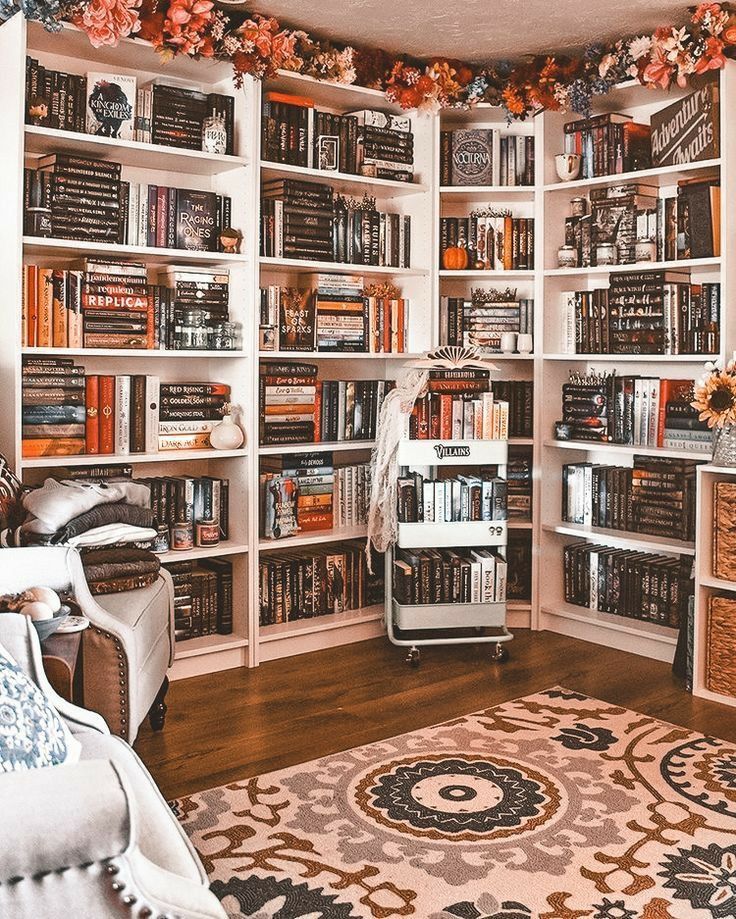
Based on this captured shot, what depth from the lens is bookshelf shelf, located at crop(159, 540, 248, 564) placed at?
396cm

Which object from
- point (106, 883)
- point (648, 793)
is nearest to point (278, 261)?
point (648, 793)

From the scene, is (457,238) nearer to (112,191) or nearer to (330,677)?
(112,191)

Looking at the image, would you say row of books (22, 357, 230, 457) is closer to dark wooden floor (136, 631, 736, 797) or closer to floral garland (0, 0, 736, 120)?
dark wooden floor (136, 631, 736, 797)

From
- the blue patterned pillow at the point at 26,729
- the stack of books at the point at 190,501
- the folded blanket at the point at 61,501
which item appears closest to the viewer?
the blue patterned pillow at the point at 26,729

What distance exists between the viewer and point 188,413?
412cm

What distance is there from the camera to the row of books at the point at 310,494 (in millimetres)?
4332

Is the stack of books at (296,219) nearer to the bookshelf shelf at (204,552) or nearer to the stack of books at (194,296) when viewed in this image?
the stack of books at (194,296)

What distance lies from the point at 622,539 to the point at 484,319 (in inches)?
46.4

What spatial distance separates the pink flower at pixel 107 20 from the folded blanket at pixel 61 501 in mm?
1493

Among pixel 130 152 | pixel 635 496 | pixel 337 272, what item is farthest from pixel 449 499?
pixel 130 152

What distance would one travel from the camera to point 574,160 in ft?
15.0

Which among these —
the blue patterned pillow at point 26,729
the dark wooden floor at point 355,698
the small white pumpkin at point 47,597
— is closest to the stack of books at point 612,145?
the dark wooden floor at point 355,698

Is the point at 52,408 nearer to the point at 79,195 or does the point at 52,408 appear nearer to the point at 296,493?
the point at 79,195

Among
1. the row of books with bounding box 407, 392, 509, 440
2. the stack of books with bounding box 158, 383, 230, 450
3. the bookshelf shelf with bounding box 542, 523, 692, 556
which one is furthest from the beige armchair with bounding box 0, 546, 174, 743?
the bookshelf shelf with bounding box 542, 523, 692, 556
